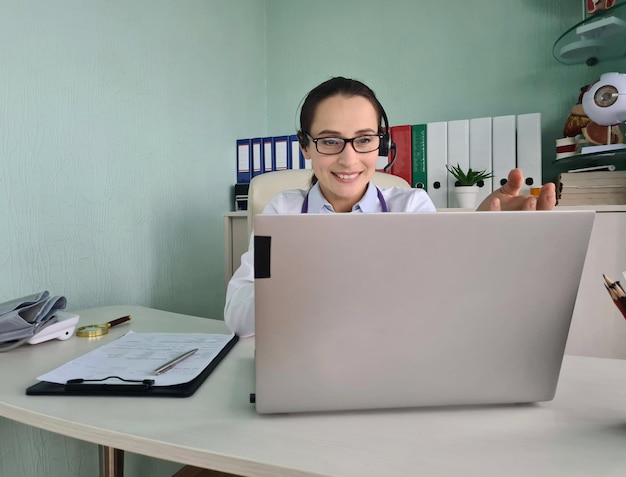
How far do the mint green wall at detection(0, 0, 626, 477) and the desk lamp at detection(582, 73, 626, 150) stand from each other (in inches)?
13.5

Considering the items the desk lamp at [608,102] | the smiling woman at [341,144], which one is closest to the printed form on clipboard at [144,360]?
the smiling woman at [341,144]

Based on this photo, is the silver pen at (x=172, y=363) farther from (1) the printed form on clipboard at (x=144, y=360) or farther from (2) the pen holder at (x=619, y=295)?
(2) the pen holder at (x=619, y=295)

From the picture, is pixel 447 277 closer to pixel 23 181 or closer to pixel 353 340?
pixel 353 340

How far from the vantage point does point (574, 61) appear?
1854mm

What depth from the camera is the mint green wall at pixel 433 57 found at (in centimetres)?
193

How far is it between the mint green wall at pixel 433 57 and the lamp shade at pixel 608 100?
13.5 inches

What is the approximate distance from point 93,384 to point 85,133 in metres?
1.05

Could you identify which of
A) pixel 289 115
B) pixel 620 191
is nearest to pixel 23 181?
pixel 289 115

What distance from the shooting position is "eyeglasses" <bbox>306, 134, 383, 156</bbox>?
0.99 m

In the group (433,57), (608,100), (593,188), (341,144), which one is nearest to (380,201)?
(341,144)

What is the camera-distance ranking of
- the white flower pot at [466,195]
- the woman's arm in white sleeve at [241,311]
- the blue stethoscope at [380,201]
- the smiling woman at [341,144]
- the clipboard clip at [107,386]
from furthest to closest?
the white flower pot at [466,195] < the blue stethoscope at [380,201] < the smiling woman at [341,144] < the woman's arm in white sleeve at [241,311] < the clipboard clip at [107,386]

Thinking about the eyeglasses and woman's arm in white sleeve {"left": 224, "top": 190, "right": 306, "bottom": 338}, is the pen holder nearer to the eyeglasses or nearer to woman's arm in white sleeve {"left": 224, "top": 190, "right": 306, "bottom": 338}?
woman's arm in white sleeve {"left": 224, "top": 190, "right": 306, "bottom": 338}

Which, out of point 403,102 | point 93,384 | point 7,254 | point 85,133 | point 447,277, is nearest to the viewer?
point 447,277

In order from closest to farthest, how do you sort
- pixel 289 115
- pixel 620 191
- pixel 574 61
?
pixel 620 191 < pixel 574 61 < pixel 289 115
